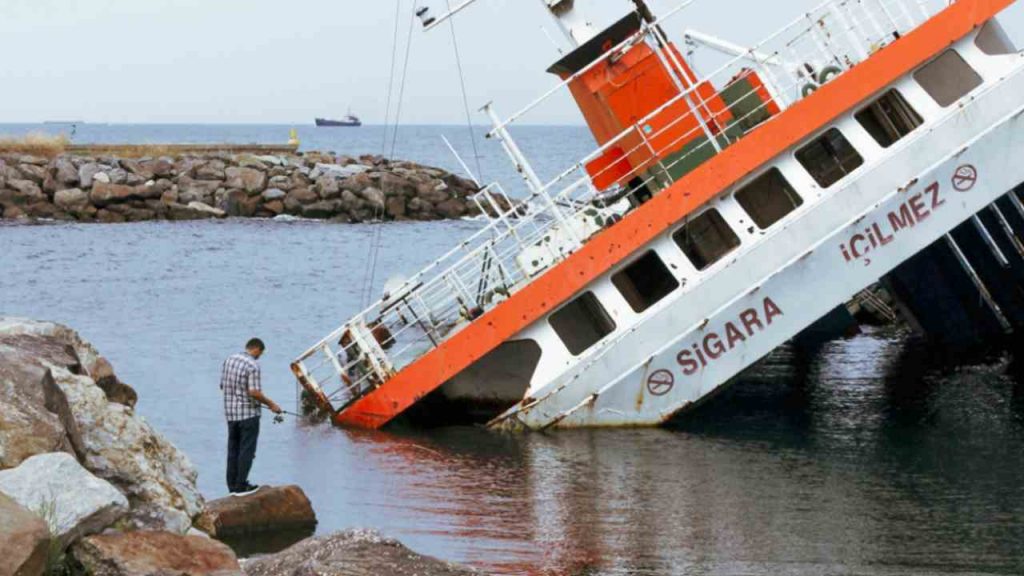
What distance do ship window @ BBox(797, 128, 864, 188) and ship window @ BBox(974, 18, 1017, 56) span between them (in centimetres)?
168

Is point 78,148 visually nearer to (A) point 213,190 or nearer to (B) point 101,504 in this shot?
(A) point 213,190

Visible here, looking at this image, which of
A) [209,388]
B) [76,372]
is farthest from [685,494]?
[209,388]

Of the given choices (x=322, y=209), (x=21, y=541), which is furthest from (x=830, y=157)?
(x=322, y=209)

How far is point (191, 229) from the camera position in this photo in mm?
54875

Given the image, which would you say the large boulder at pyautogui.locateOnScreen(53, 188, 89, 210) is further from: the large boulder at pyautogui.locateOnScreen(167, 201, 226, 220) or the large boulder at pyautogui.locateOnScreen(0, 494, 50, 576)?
the large boulder at pyautogui.locateOnScreen(0, 494, 50, 576)

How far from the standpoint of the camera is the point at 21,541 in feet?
27.6

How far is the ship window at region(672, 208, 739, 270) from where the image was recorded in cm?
1731

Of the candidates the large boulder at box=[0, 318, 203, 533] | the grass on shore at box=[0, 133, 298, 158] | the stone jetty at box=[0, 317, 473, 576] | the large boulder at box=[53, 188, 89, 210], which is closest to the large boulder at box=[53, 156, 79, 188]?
the large boulder at box=[53, 188, 89, 210]

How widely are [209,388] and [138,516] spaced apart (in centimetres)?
1292

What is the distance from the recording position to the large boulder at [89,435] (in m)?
10.0

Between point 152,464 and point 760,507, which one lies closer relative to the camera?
point 152,464

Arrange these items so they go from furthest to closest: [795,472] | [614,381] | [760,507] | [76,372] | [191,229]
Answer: [191,229] < [614,381] < [795,472] < [760,507] < [76,372]

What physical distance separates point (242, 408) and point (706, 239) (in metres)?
5.56

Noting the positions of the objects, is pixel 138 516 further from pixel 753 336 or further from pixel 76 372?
pixel 753 336
